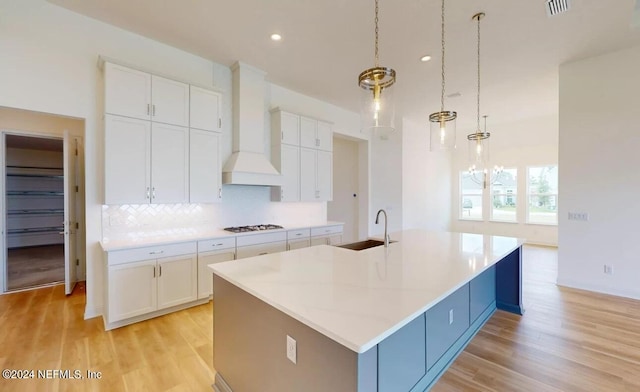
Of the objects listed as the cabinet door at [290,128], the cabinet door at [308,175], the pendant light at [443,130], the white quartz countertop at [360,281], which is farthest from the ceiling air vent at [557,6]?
the cabinet door at [308,175]

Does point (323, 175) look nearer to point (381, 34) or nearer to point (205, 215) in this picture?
point (205, 215)

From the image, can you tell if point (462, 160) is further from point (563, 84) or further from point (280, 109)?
point (280, 109)

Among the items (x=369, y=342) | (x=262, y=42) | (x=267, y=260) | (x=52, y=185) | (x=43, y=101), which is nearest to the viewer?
(x=369, y=342)

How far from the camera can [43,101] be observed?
274 centimetres

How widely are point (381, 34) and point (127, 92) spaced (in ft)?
9.72

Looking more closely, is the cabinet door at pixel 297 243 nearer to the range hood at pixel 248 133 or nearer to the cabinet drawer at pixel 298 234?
the cabinet drawer at pixel 298 234

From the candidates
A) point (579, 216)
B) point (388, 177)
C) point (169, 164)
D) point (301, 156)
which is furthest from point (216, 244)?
point (579, 216)

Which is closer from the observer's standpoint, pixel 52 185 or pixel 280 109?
pixel 280 109

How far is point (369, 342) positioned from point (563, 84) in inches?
200

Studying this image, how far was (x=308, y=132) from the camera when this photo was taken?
4746 millimetres

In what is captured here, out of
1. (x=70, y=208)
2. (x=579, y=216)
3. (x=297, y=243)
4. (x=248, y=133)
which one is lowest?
(x=297, y=243)

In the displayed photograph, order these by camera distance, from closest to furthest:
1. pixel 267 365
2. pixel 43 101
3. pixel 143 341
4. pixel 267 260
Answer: pixel 267 365 < pixel 267 260 < pixel 143 341 < pixel 43 101

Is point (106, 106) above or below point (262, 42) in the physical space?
below

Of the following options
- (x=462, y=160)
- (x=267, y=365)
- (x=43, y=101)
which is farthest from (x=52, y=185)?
(x=462, y=160)
